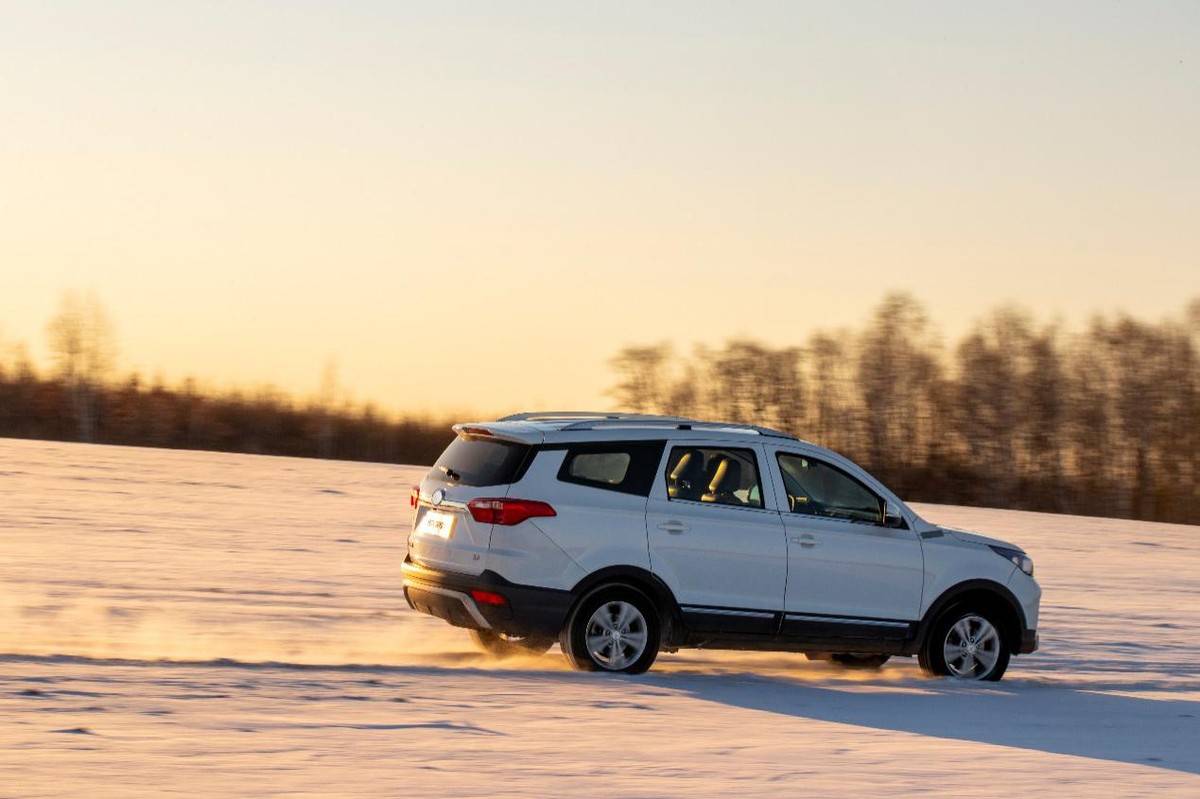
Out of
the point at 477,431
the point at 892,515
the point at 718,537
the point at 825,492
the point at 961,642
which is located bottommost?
the point at 961,642

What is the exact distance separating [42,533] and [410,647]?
7.57 metres

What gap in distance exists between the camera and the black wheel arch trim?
11.9m

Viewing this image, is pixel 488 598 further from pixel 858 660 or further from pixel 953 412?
pixel 953 412

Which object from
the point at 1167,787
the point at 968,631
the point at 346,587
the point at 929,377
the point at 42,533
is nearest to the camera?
the point at 1167,787

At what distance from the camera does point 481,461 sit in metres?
10.8

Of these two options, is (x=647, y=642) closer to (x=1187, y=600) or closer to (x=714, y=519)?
(x=714, y=519)

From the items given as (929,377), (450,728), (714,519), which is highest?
(929,377)

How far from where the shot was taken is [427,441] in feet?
160

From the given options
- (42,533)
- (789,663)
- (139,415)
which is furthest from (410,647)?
(139,415)

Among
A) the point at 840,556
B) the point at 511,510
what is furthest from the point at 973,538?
the point at 511,510

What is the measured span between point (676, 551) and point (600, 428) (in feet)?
3.17

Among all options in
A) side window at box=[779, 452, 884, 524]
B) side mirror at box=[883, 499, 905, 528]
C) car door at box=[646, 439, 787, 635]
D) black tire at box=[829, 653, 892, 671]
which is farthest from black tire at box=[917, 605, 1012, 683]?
car door at box=[646, 439, 787, 635]

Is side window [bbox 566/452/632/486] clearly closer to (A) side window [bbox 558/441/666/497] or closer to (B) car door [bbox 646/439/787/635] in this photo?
(A) side window [bbox 558/441/666/497]

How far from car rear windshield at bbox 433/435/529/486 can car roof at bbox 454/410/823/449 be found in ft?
0.23
